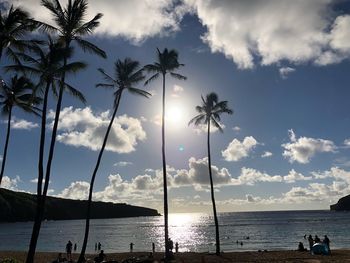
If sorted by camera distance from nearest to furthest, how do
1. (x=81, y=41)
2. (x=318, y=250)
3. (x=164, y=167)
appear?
(x=81, y=41) → (x=164, y=167) → (x=318, y=250)

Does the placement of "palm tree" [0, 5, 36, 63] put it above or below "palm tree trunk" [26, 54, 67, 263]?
above

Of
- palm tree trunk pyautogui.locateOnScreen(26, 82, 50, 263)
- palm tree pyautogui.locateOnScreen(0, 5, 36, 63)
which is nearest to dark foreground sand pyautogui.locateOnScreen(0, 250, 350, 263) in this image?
palm tree trunk pyautogui.locateOnScreen(26, 82, 50, 263)

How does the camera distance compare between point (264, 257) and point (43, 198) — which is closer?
point (43, 198)

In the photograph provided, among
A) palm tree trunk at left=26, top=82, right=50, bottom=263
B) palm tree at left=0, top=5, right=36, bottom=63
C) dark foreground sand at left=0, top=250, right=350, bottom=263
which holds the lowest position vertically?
dark foreground sand at left=0, top=250, right=350, bottom=263

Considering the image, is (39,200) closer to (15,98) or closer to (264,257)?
(15,98)

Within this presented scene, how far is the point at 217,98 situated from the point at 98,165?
15143 millimetres

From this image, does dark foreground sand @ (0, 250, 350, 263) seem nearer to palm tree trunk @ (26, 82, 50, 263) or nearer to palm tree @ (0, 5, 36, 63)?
palm tree trunk @ (26, 82, 50, 263)

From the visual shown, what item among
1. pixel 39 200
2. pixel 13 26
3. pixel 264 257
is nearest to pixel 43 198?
pixel 39 200

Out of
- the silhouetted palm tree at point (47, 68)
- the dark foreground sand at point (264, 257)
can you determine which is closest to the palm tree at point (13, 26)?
the silhouetted palm tree at point (47, 68)

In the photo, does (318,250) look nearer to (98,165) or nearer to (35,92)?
(98,165)

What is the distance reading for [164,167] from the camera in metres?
36.1

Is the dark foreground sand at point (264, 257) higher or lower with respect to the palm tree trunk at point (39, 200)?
lower

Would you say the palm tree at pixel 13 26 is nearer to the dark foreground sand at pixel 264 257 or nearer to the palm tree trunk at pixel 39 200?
the palm tree trunk at pixel 39 200

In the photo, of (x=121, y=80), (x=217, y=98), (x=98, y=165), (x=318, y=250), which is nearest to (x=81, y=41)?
(x=121, y=80)
